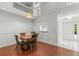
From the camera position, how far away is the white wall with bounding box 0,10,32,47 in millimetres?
2164

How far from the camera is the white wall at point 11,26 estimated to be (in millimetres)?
2164

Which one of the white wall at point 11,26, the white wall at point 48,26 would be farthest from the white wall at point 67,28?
the white wall at point 11,26

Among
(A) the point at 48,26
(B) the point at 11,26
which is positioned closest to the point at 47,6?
(A) the point at 48,26

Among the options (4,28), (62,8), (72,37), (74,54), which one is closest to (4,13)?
(4,28)

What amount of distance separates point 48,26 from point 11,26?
0.92m

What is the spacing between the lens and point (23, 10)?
2107 mm

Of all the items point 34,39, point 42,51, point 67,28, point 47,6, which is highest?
point 47,6

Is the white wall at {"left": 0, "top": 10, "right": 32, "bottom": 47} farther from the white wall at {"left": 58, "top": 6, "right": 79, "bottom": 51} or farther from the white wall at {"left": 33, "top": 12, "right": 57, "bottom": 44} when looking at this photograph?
the white wall at {"left": 58, "top": 6, "right": 79, "bottom": 51}

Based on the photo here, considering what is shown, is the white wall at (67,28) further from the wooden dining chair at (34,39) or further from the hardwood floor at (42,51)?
the wooden dining chair at (34,39)

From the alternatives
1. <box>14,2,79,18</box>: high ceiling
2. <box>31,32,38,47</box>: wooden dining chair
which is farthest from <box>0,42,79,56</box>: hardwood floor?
<box>14,2,79,18</box>: high ceiling

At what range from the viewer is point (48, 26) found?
2.24 metres

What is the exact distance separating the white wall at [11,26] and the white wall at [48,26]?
0.66 feet

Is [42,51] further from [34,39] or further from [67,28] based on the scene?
[67,28]

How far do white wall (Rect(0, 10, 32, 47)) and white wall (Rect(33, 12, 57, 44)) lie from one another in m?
0.20
